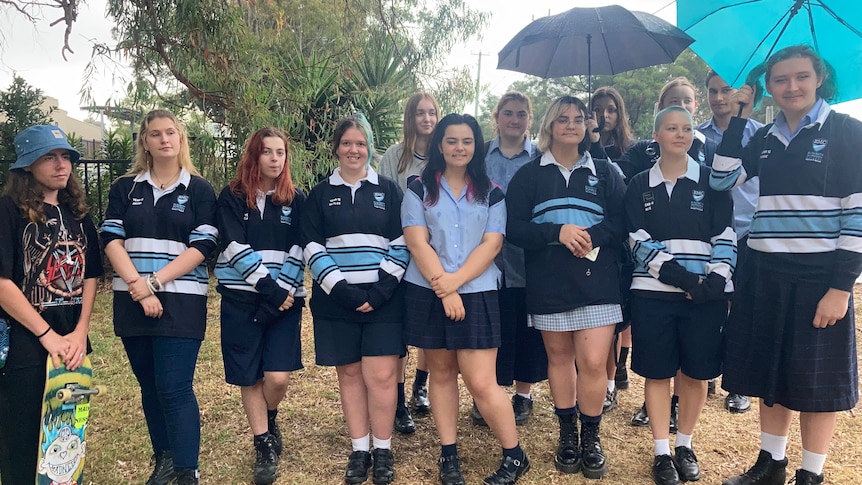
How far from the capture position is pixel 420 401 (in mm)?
4289

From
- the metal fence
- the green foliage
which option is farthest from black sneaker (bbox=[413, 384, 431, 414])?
the green foliage

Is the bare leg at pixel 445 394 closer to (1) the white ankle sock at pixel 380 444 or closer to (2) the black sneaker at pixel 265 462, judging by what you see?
(1) the white ankle sock at pixel 380 444

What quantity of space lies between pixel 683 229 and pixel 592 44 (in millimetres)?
1349

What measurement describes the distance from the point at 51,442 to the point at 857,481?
382cm

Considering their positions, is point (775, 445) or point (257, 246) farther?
point (257, 246)

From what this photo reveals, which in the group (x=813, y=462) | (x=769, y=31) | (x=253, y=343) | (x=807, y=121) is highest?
(x=769, y=31)

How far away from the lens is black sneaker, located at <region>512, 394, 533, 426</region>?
407 centimetres

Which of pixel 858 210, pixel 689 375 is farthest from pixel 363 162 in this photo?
pixel 858 210

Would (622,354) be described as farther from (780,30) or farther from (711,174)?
(780,30)

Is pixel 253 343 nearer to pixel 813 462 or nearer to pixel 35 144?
pixel 35 144

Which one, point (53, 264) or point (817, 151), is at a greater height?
point (817, 151)

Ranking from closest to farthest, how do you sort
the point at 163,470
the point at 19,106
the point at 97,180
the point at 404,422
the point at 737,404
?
the point at 163,470 < the point at 404,422 < the point at 737,404 < the point at 97,180 < the point at 19,106

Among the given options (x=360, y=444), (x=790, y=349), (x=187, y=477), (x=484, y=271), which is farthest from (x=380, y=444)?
(x=790, y=349)

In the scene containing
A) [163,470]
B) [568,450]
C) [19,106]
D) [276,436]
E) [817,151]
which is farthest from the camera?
[19,106]
